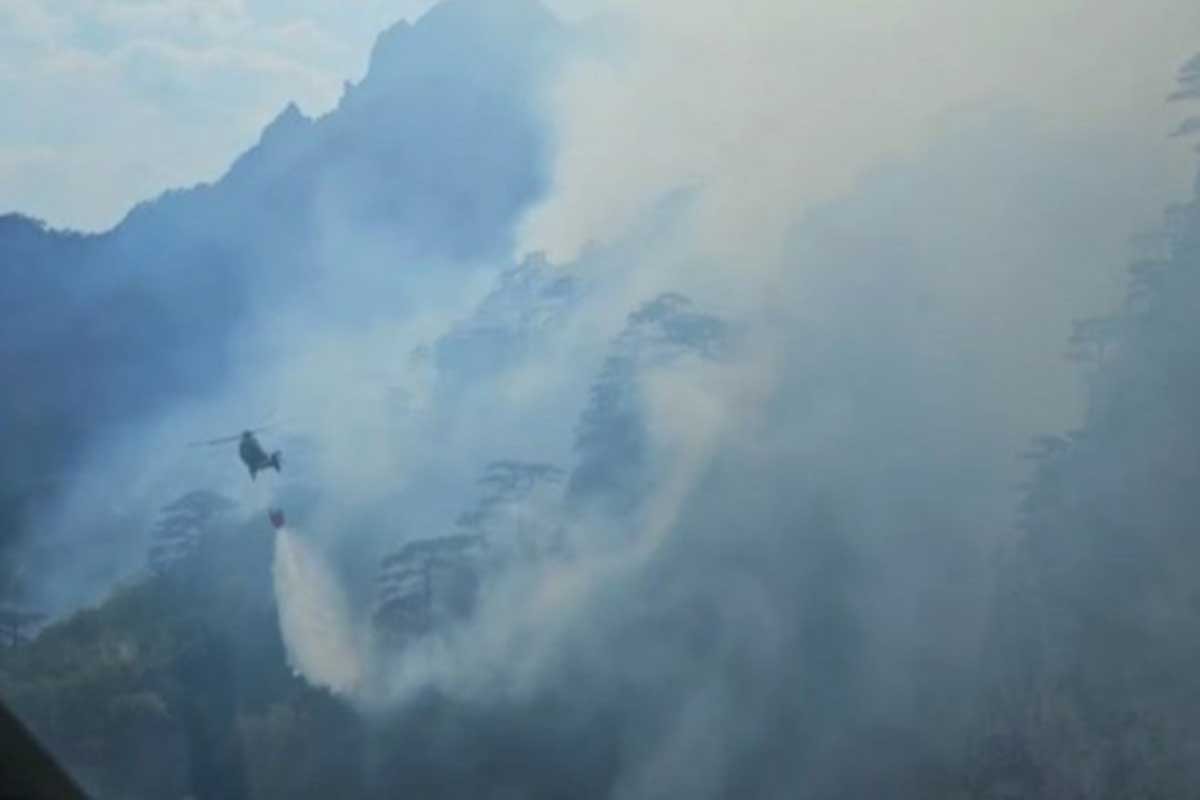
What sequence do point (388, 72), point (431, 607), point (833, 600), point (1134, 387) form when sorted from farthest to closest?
point (388, 72), point (431, 607), point (833, 600), point (1134, 387)

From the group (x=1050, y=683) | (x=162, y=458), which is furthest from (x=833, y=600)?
(x=162, y=458)

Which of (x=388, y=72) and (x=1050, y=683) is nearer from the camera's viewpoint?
(x=1050, y=683)

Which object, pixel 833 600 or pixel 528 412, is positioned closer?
pixel 833 600

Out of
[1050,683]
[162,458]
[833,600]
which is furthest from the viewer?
[162,458]

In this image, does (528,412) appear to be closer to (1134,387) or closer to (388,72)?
(1134,387)

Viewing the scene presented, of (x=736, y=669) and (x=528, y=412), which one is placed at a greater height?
(x=528, y=412)

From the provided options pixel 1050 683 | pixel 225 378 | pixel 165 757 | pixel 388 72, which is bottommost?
pixel 1050 683

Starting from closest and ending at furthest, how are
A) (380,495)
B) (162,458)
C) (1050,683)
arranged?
(1050,683)
(380,495)
(162,458)

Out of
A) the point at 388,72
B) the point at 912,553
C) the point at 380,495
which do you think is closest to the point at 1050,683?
the point at 912,553

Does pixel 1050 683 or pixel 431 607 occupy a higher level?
pixel 431 607

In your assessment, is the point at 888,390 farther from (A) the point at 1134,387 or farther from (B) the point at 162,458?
(B) the point at 162,458
